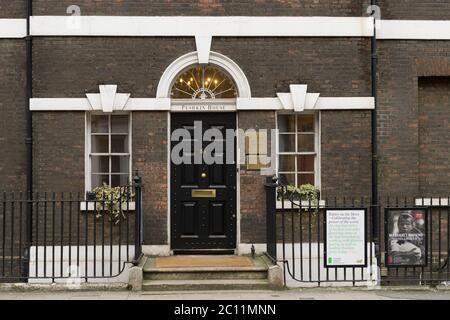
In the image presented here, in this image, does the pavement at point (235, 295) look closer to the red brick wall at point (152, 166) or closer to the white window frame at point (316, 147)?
the red brick wall at point (152, 166)

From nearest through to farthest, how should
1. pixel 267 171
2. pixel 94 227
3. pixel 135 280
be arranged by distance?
pixel 135 280 < pixel 94 227 < pixel 267 171

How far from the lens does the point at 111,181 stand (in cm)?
1123

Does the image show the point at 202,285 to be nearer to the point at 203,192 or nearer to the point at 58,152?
the point at 203,192

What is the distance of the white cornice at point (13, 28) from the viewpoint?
11102 millimetres

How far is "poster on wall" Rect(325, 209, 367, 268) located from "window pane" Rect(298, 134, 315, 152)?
2.22 meters

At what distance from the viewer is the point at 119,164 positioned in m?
11.3

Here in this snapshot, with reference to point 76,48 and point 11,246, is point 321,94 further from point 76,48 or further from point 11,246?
point 11,246

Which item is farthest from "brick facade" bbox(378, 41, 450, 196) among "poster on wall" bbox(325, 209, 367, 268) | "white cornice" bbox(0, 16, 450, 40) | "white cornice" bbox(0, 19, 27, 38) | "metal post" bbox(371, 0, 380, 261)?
"white cornice" bbox(0, 19, 27, 38)

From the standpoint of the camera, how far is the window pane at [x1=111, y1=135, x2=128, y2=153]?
443 inches

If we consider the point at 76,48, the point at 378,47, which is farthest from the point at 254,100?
the point at 76,48

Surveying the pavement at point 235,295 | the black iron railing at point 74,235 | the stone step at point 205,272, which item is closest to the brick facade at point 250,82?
the black iron railing at point 74,235

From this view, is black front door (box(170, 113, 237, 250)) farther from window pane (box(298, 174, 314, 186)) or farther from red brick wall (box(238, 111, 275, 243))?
window pane (box(298, 174, 314, 186))

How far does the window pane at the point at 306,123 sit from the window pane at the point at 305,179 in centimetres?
84

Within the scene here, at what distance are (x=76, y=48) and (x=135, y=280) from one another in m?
4.39
